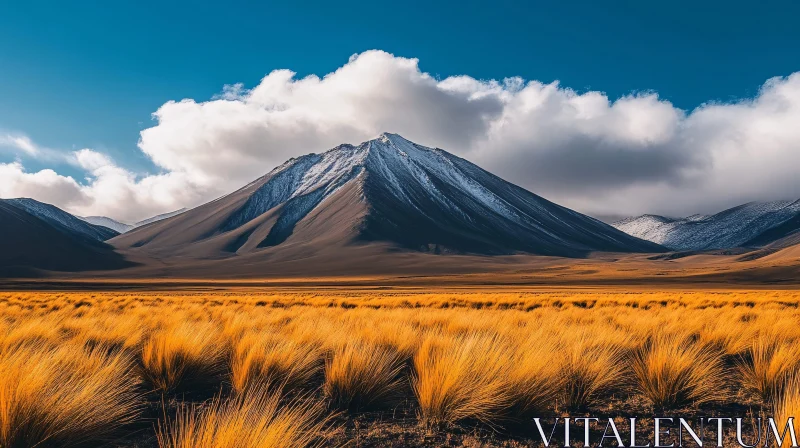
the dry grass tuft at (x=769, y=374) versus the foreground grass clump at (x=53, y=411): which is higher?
the foreground grass clump at (x=53, y=411)

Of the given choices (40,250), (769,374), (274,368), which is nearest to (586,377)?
(769,374)

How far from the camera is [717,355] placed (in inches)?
292

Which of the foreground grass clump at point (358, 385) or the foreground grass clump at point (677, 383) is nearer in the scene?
the foreground grass clump at point (358, 385)

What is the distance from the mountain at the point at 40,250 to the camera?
16238 cm

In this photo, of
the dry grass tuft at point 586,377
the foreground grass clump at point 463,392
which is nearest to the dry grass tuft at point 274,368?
the foreground grass clump at point 463,392

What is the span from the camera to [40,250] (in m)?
172

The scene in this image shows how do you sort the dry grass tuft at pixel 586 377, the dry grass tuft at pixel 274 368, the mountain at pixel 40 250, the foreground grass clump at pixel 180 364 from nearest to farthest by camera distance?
the dry grass tuft at pixel 586 377
the dry grass tuft at pixel 274 368
the foreground grass clump at pixel 180 364
the mountain at pixel 40 250

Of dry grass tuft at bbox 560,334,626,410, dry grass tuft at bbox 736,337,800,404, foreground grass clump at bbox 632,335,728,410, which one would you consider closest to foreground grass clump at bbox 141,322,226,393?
dry grass tuft at bbox 560,334,626,410

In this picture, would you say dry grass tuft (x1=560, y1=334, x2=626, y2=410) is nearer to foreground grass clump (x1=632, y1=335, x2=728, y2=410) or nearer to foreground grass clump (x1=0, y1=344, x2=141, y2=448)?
foreground grass clump (x1=632, y1=335, x2=728, y2=410)

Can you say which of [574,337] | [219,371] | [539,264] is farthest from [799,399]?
[539,264]

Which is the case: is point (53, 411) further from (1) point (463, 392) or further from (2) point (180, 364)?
(1) point (463, 392)

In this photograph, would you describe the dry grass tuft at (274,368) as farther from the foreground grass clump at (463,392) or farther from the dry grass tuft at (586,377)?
the dry grass tuft at (586,377)

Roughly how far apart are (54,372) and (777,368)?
7.89 meters

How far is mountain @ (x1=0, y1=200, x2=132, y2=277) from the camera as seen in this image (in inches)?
6393
